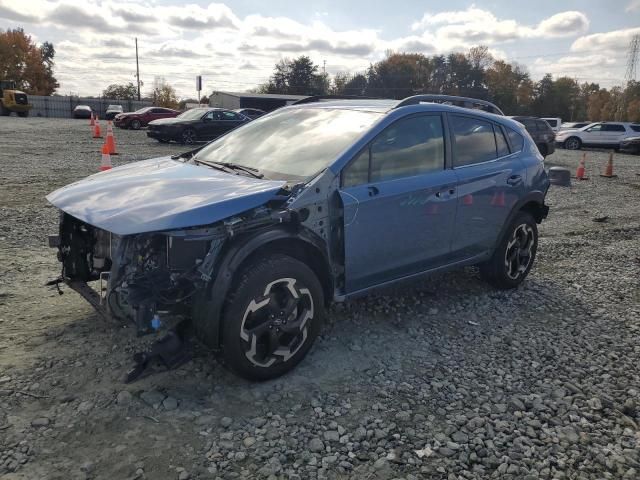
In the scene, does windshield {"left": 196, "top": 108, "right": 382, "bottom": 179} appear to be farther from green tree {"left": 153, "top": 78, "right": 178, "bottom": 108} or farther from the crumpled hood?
A: green tree {"left": 153, "top": 78, "right": 178, "bottom": 108}

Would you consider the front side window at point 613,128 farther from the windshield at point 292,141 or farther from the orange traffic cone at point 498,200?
the windshield at point 292,141

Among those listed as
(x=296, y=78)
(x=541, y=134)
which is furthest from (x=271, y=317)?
(x=296, y=78)

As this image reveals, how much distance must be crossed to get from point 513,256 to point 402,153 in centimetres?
195

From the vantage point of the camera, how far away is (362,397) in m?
3.26

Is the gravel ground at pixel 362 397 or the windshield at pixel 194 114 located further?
the windshield at pixel 194 114

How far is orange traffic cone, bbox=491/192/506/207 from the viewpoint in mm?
4781

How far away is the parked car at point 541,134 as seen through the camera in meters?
18.5

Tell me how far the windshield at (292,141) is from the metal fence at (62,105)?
5392 cm

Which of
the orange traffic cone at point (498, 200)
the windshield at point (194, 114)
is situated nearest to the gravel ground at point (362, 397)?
the orange traffic cone at point (498, 200)

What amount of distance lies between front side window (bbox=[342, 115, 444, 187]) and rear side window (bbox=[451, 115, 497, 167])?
207mm

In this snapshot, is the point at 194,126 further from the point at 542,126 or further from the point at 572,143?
the point at 572,143

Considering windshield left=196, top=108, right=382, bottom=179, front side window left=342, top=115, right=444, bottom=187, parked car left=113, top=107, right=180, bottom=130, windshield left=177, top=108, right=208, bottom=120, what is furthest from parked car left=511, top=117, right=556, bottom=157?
parked car left=113, top=107, right=180, bottom=130

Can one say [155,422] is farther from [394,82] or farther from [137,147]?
[394,82]

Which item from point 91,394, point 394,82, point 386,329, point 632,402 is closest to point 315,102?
point 386,329
